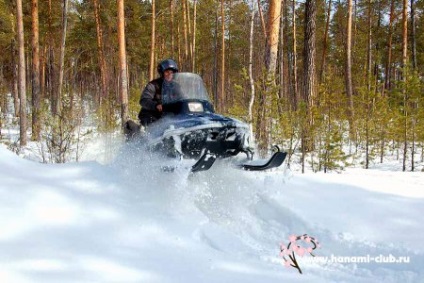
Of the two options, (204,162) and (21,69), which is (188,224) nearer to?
(204,162)

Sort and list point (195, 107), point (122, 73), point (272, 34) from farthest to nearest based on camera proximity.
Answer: point (122, 73) < point (272, 34) < point (195, 107)

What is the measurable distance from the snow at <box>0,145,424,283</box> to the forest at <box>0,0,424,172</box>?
3.59 meters

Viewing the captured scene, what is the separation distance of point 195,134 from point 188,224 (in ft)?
4.47

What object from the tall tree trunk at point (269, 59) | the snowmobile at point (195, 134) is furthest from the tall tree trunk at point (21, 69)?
the snowmobile at point (195, 134)

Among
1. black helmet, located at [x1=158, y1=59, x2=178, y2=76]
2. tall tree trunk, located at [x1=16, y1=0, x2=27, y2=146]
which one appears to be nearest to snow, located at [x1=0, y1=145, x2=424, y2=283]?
black helmet, located at [x1=158, y1=59, x2=178, y2=76]

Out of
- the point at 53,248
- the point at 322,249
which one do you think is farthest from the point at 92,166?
the point at 322,249

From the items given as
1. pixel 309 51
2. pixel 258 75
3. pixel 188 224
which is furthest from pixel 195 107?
pixel 309 51

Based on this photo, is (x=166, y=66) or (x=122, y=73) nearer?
(x=166, y=66)

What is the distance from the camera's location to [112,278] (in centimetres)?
256

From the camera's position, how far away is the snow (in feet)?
9.20

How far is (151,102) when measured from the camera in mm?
5797

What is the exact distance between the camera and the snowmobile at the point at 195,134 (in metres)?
4.77

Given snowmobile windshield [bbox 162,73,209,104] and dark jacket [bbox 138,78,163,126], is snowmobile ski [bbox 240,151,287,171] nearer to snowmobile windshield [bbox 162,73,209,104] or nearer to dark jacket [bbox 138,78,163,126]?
snowmobile windshield [bbox 162,73,209,104]

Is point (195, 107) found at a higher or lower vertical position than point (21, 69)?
lower
